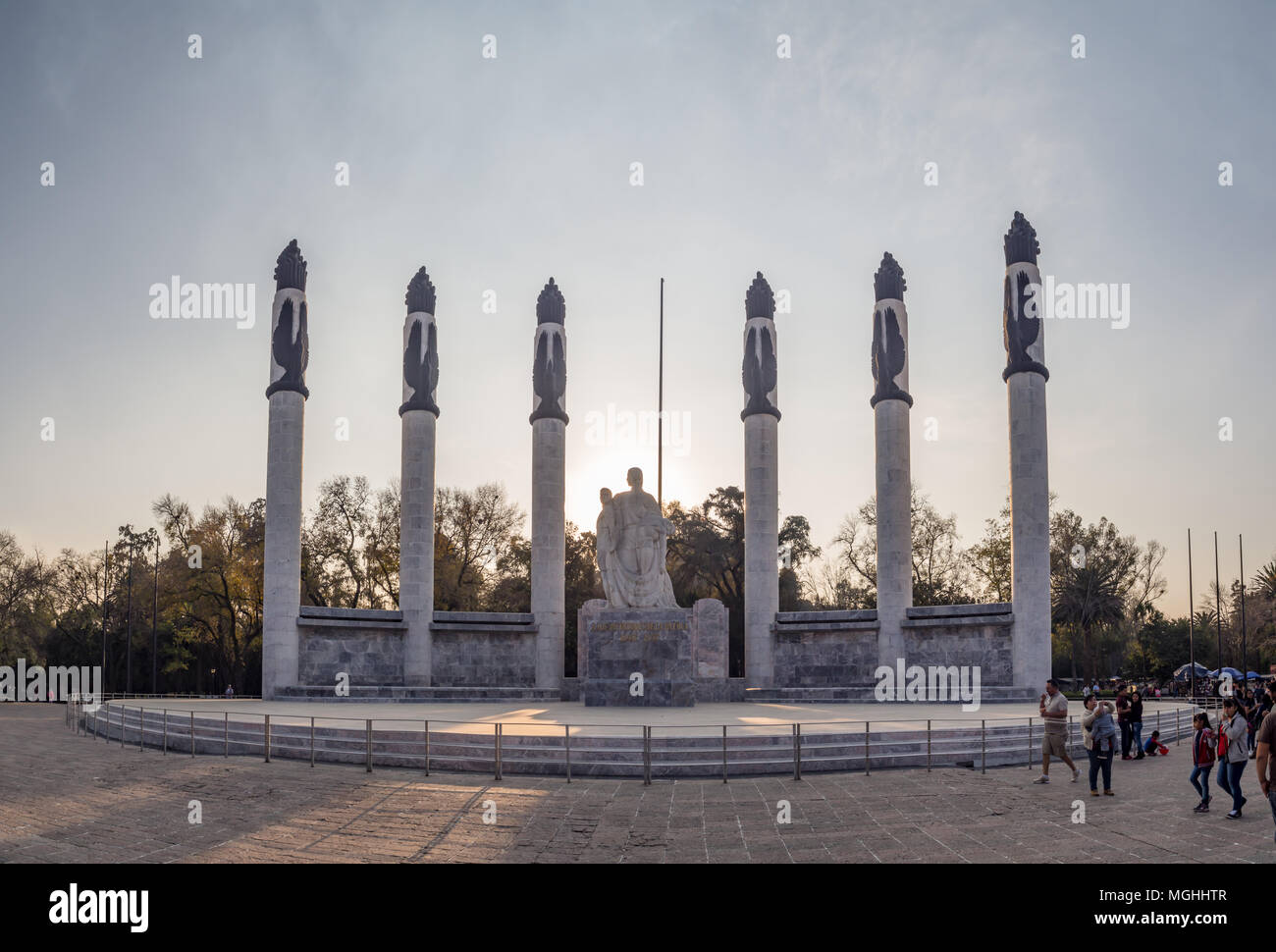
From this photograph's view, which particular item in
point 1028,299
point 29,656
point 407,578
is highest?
point 1028,299

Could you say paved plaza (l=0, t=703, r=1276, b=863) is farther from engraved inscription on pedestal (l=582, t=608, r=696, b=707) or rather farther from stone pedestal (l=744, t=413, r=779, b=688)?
stone pedestal (l=744, t=413, r=779, b=688)

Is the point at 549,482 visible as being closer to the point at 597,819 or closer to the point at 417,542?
the point at 417,542

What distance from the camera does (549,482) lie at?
31.2m

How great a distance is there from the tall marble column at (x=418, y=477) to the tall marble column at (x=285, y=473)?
3.14 m

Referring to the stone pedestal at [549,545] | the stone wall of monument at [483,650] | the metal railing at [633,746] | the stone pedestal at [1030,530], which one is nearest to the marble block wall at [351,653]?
the stone wall of monument at [483,650]

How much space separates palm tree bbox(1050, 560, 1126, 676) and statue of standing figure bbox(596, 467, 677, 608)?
97.7 ft

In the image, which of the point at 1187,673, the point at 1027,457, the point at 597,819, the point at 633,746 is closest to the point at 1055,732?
the point at 633,746

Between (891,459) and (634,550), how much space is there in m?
10.6

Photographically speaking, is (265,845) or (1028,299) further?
(1028,299)
